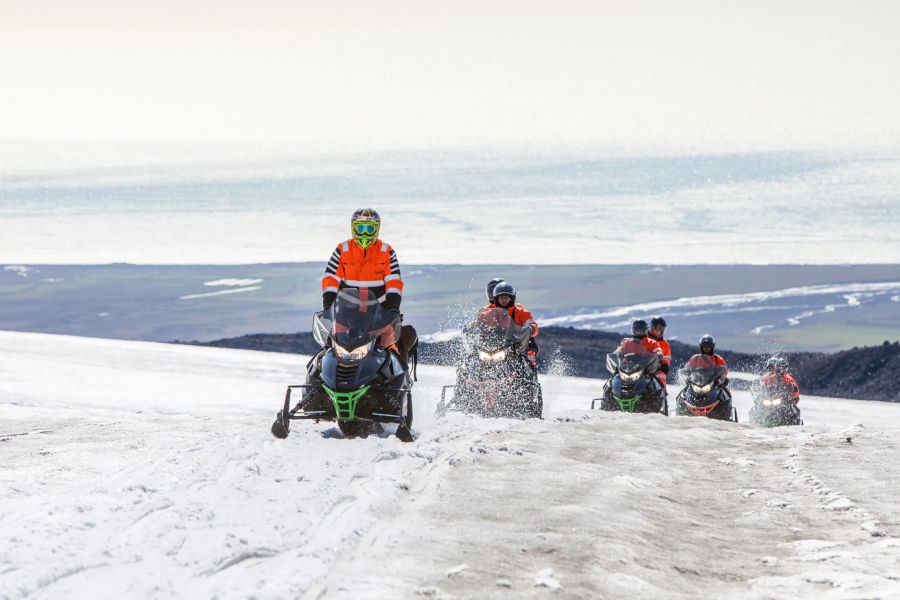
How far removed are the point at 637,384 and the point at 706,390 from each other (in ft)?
6.08

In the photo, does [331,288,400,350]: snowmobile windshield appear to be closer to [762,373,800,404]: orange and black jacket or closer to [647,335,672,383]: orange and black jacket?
[647,335,672,383]: orange and black jacket

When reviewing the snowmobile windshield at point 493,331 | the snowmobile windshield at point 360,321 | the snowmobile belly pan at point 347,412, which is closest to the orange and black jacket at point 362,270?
the snowmobile windshield at point 360,321

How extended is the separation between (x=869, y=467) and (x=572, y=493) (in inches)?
Answer: 177

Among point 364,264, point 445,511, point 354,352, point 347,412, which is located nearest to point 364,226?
point 364,264

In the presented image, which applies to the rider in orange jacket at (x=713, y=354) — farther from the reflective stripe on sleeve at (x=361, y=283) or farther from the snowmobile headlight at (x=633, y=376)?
the reflective stripe on sleeve at (x=361, y=283)

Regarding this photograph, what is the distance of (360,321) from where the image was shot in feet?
41.9

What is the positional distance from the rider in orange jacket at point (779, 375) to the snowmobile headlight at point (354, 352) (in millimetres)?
12965

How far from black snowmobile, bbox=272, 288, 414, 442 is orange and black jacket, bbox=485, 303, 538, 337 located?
221 inches

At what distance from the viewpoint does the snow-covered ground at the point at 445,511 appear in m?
6.73

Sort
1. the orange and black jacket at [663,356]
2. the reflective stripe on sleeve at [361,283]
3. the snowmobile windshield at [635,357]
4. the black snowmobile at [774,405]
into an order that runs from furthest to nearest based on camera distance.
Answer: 1. the black snowmobile at [774,405]
2. the orange and black jacket at [663,356]
3. the snowmobile windshield at [635,357]
4. the reflective stripe on sleeve at [361,283]

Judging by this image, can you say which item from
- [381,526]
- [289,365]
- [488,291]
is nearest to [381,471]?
[381,526]

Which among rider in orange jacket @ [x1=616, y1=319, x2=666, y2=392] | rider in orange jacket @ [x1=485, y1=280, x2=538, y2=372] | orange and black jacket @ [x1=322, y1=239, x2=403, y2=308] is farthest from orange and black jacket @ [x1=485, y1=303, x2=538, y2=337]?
orange and black jacket @ [x1=322, y1=239, x2=403, y2=308]

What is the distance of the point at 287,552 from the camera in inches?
284

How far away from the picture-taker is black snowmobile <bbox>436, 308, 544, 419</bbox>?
1839cm
